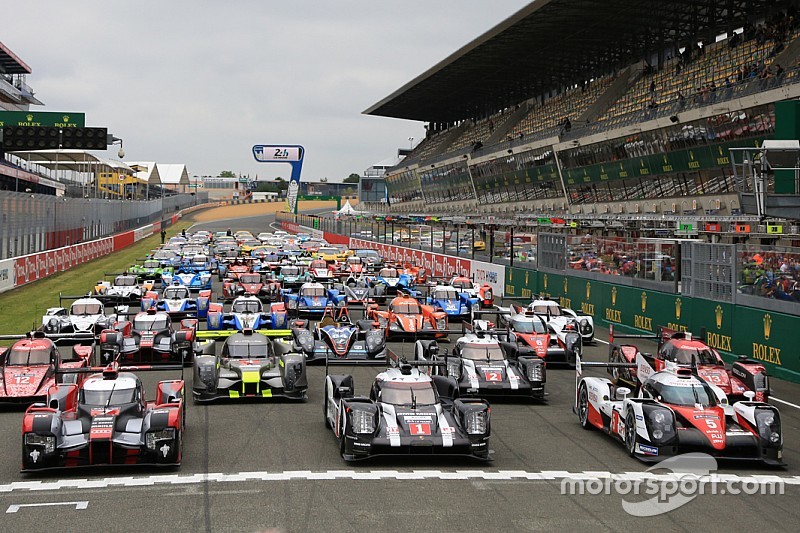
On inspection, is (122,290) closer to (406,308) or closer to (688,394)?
(406,308)

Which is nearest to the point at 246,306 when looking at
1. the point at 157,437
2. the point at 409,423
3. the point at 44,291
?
the point at 409,423

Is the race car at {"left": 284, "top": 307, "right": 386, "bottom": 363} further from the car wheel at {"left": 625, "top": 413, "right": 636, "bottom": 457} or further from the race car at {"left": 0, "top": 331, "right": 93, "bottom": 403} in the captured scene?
the car wheel at {"left": 625, "top": 413, "right": 636, "bottom": 457}

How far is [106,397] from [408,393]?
4.66 m

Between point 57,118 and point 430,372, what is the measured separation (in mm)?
32737

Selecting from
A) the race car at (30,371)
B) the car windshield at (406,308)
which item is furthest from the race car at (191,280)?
the race car at (30,371)

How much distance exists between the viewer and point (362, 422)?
1435cm

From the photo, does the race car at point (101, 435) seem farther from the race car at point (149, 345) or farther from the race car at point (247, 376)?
the race car at point (149, 345)

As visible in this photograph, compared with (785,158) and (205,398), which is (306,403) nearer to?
(205,398)

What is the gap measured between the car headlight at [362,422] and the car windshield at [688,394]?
4874 mm

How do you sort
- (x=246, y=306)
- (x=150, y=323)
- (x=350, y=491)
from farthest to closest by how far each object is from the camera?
(x=246, y=306), (x=150, y=323), (x=350, y=491)

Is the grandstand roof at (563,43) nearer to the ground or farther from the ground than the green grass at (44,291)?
farther from the ground

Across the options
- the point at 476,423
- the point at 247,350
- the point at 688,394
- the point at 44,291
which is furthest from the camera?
the point at 44,291

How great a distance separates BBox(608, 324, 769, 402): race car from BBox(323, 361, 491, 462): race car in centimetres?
554

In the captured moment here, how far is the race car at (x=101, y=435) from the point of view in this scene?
1320cm
